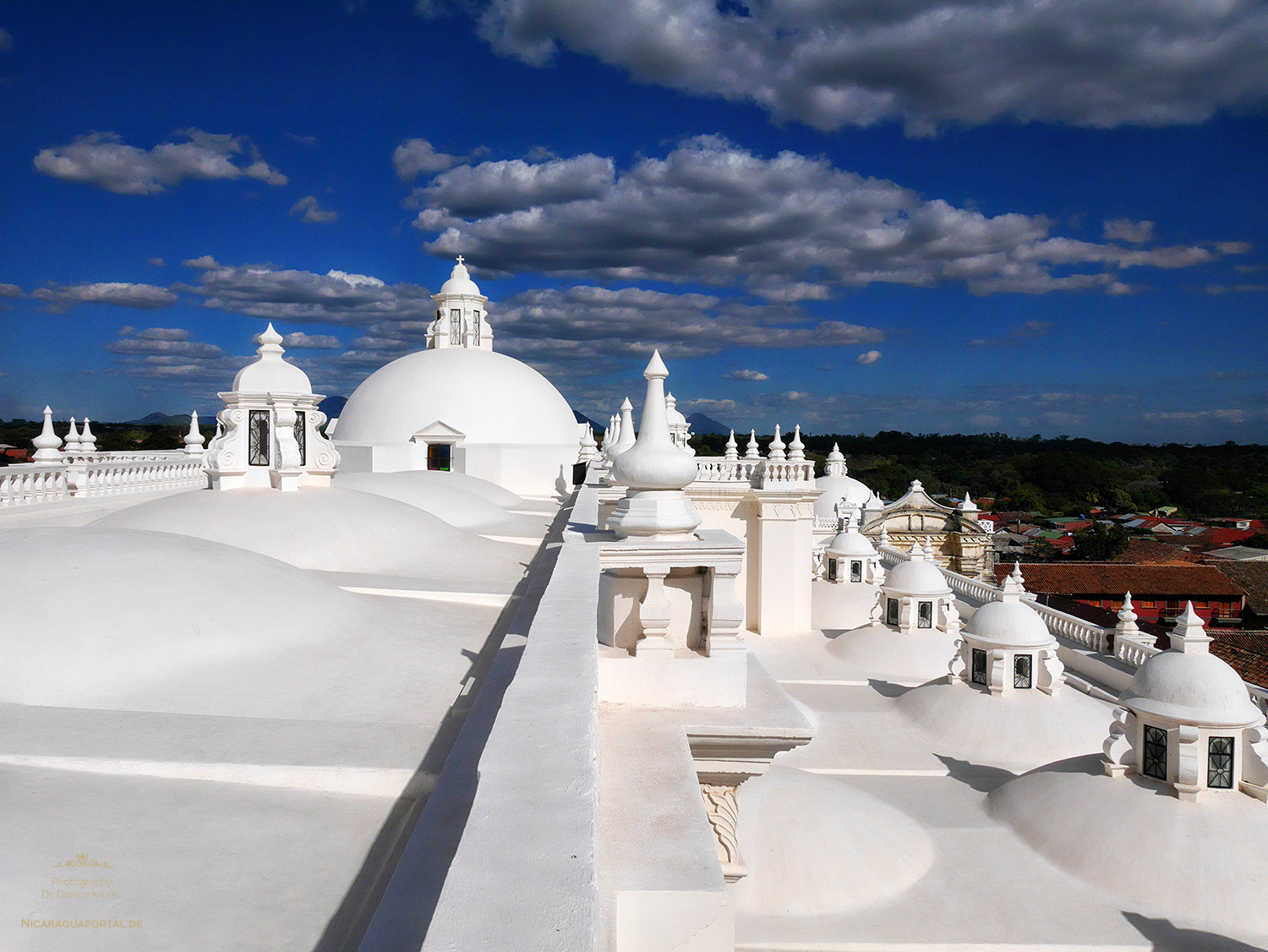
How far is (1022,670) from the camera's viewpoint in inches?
611

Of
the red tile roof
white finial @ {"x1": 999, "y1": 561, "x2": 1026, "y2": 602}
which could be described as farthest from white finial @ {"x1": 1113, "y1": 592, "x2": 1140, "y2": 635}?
the red tile roof

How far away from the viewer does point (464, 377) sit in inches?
1174

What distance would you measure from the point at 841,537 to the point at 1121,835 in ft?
58.5

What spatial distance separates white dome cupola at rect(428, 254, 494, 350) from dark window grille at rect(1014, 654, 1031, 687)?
24184mm

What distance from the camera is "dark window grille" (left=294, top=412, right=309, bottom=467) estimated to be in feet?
40.0

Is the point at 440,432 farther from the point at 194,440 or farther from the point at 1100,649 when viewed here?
the point at 1100,649

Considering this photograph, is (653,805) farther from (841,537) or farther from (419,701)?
(841,537)

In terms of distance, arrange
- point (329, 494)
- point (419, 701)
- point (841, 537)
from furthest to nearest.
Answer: point (841, 537), point (329, 494), point (419, 701)

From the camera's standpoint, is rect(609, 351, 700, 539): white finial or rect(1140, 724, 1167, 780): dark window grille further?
rect(1140, 724, 1167, 780): dark window grille

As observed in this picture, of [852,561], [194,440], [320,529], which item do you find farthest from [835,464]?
[320,529]

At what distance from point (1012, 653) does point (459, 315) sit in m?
25.1

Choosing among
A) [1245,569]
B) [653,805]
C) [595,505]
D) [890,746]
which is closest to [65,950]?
[653,805]

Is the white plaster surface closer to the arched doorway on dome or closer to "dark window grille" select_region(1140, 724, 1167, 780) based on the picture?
"dark window grille" select_region(1140, 724, 1167, 780)

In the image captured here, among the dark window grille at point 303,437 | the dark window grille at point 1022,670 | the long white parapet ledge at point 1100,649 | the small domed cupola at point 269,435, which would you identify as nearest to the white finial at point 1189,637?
the dark window grille at point 1022,670
